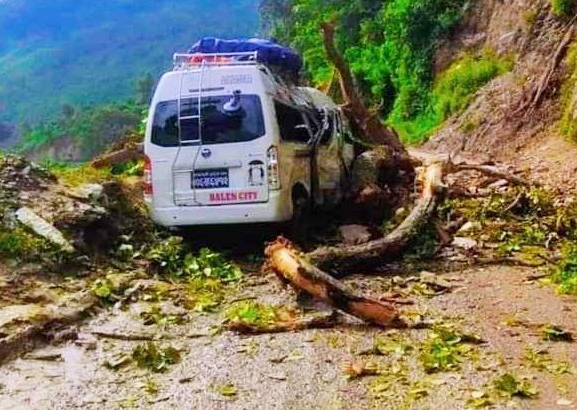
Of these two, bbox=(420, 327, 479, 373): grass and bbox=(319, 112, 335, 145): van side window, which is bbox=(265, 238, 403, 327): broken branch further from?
bbox=(319, 112, 335, 145): van side window

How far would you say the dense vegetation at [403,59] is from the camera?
25.7 meters

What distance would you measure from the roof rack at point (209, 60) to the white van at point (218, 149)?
43 mm

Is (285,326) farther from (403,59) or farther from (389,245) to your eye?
(403,59)

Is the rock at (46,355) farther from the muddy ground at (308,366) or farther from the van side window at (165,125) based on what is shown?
the van side window at (165,125)

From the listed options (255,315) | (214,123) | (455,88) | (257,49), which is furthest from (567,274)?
(455,88)

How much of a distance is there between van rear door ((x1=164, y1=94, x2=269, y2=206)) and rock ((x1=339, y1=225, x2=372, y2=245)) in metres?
1.24

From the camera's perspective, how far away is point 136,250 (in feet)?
31.9

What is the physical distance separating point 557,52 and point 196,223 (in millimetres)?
11713

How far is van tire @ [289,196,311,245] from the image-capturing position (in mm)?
10273

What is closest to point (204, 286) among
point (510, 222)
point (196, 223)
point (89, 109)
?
point (196, 223)

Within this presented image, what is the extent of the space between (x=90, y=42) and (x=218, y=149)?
78.9 metres

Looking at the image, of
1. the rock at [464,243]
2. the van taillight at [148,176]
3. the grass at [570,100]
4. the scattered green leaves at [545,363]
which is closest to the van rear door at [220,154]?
the van taillight at [148,176]

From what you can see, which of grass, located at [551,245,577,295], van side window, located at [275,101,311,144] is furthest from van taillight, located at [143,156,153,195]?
grass, located at [551,245,577,295]

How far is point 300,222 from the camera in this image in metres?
10.4
